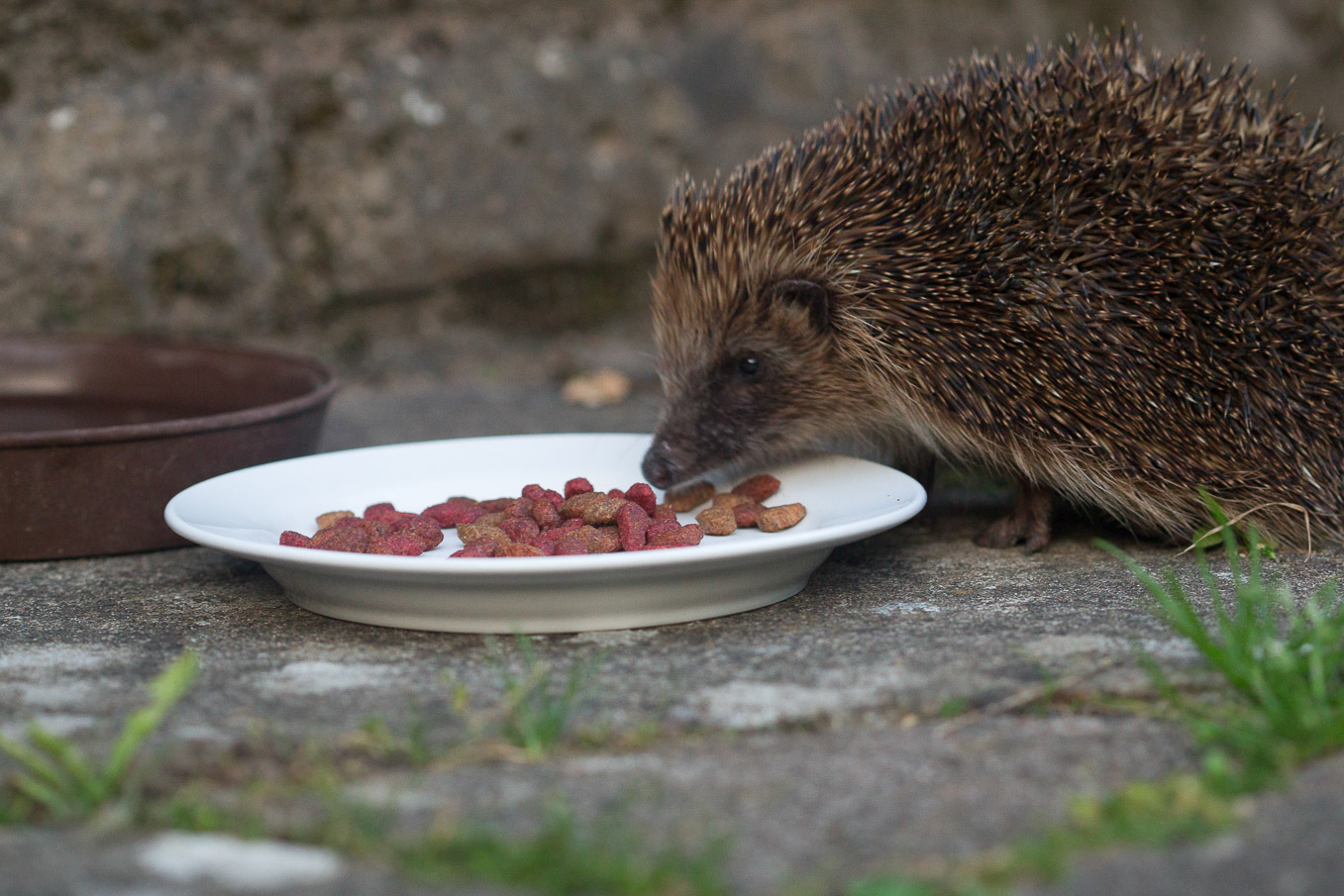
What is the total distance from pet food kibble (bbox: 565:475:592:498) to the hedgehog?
0.55ft

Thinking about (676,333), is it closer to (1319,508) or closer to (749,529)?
(749,529)

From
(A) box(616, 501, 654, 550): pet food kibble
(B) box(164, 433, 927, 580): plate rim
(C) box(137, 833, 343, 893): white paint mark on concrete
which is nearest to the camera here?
(C) box(137, 833, 343, 893): white paint mark on concrete

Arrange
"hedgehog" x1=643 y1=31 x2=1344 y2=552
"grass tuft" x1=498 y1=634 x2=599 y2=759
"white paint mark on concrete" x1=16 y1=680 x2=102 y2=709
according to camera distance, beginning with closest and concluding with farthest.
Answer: "grass tuft" x1=498 y1=634 x2=599 y2=759 < "white paint mark on concrete" x1=16 y1=680 x2=102 y2=709 < "hedgehog" x1=643 y1=31 x2=1344 y2=552

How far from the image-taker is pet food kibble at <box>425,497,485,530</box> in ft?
8.50

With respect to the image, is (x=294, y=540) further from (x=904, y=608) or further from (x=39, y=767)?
(x=904, y=608)

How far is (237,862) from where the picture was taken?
139 centimetres

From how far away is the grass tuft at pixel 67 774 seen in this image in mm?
1504

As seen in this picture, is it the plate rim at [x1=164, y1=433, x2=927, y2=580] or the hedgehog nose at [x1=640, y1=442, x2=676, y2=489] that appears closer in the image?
the plate rim at [x1=164, y1=433, x2=927, y2=580]

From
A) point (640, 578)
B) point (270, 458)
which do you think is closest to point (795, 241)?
point (640, 578)

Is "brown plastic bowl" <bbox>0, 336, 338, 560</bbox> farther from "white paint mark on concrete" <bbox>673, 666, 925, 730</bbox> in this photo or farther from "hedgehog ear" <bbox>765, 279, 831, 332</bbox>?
"white paint mark on concrete" <bbox>673, 666, 925, 730</bbox>

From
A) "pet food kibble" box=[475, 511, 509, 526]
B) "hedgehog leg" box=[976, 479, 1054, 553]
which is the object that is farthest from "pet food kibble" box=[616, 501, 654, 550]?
"hedgehog leg" box=[976, 479, 1054, 553]

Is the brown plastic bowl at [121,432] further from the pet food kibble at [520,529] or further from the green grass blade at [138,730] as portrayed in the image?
the green grass blade at [138,730]

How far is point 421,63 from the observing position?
399cm

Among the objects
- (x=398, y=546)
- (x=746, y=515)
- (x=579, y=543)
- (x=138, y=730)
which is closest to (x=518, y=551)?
(x=579, y=543)
